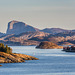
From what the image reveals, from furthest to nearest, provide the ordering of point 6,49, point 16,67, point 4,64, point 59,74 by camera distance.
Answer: point 6,49
point 4,64
point 16,67
point 59,74

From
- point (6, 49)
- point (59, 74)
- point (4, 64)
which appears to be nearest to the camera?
point (59, 74)

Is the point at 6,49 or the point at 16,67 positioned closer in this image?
the point at 16,67

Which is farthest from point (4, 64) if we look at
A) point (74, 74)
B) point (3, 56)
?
point (74, 74)

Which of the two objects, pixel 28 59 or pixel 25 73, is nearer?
pixel 25 73

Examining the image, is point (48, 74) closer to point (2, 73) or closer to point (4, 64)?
point (2, 73)

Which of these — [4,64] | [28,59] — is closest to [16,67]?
[4,64]

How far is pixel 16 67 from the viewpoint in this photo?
134500 millimetres

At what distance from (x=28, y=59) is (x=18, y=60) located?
19424mm

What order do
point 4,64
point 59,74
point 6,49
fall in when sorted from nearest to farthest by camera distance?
point 59,74, point 4,64, point 6,49

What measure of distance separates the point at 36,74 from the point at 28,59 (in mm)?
57680

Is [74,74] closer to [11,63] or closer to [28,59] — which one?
[11,63]

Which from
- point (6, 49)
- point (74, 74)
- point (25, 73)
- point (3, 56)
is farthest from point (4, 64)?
point (74, 74)

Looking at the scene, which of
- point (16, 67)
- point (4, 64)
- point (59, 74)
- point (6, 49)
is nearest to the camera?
point (59, 74)

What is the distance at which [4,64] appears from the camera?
471 ft
